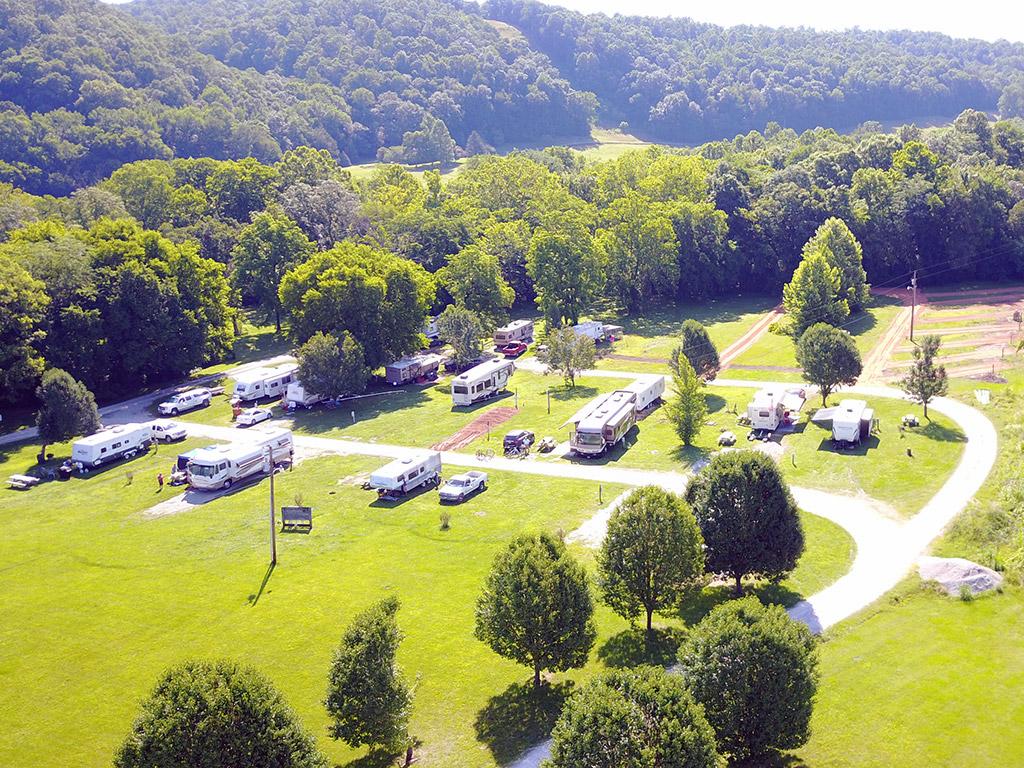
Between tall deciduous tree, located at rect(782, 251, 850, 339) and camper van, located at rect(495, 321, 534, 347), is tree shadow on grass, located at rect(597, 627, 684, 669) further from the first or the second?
Answer: camper van, located at rect(495, 321, 534, 347)

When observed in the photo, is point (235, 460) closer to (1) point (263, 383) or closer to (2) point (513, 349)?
(1) point (263, 383)

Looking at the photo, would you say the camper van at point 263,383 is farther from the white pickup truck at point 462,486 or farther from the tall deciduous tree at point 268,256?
the white pickup truck at point 462,486

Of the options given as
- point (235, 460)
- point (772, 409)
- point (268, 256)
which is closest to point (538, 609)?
point (235, 460)

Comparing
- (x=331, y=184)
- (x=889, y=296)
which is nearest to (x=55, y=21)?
(x=331, y=184)

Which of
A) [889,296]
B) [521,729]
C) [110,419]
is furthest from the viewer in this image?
[889,296]

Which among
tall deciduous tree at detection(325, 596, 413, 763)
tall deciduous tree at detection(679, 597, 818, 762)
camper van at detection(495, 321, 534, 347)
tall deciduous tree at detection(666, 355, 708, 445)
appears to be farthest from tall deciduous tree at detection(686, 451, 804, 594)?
camper van at detection(495, 321, 534, 347)

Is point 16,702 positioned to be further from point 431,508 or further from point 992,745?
point 992,745
